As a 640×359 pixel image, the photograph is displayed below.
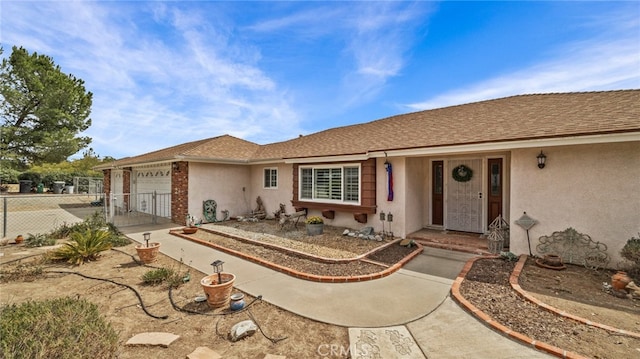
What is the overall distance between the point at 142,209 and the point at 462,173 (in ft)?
53.9

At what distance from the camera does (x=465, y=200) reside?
342 inches

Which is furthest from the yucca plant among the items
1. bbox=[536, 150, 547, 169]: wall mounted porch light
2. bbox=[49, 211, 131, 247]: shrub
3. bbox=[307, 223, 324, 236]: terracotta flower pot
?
bbox=[536, 150, 547, 169]: wall mounted porch light

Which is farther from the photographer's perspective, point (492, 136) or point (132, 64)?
point (132, 64)

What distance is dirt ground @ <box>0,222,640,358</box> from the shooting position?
311cm

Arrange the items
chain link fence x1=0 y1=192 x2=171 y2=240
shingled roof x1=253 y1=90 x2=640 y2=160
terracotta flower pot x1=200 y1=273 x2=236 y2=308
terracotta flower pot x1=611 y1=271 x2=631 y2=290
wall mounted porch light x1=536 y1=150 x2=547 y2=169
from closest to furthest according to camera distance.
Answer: terracotta flower pot x1=200 y1=273 x2=236 y2=308 → terracotta flower pot x1=611 y1=271 x2=631 y2=290 → shingled roof x1=253 y1=90 x2=640 y2=160 → wall mounted porch light x1=536 y1=150 x2=547 y2=169 → chain link fence x1=0 y1=192 x2=171 y2=240

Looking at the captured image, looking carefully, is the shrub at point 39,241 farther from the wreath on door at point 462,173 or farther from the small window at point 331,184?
the wreath on door at point 462,173

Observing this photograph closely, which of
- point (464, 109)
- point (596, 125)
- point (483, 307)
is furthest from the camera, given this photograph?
point (464, 109)

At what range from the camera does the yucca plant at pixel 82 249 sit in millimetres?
6410

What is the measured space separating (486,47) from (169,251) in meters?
12.2

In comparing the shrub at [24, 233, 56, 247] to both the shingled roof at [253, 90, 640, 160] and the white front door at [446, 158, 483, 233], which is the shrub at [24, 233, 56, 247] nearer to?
the shingled roof at [253, 90, 640, 160]

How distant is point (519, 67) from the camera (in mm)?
8914

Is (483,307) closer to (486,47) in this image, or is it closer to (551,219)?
(551,219)

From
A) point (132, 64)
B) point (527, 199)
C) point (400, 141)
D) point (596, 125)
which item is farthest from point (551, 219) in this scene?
point (132, 64)

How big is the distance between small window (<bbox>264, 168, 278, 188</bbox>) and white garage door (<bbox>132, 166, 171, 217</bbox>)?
455 cm
